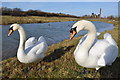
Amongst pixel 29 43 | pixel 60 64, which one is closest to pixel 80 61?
pixel 60 64

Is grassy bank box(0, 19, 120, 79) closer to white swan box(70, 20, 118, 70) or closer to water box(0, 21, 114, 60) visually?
white swan box(70, 20, 118, 70)

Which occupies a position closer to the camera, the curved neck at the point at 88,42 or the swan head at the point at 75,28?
the swan head at the point at 75,28

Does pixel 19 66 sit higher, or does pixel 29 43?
pixel 29 43

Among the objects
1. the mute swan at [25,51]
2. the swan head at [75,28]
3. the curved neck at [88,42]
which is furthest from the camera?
the mute swan at [25,51]

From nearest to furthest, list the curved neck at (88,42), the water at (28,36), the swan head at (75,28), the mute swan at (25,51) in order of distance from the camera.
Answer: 1. the swan head at (75,28)
2. the curved neck at (88,42)
3. the mute swan at (25,51)
4. the water at (28,36)

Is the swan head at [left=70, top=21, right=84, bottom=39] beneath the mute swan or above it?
above

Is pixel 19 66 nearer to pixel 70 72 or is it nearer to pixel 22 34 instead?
pixel 22 34

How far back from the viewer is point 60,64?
5277 millimetres

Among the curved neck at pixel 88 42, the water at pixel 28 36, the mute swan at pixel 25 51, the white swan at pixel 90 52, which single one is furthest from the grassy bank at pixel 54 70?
the water at pixel 28 36

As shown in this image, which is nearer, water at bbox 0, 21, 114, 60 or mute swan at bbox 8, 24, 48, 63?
mute swan at bbox 8, 24, 48, 63

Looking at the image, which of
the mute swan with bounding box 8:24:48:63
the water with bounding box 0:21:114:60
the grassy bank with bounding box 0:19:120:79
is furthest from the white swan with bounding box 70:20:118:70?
the water with bounding box 0:21:114:60

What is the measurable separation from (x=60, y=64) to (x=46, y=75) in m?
0.94

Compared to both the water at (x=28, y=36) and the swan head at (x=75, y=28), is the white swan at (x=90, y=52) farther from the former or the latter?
the water at (x=28, y=36)

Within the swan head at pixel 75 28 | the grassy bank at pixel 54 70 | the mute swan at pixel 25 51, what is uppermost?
the swan head at pixel 75 28
